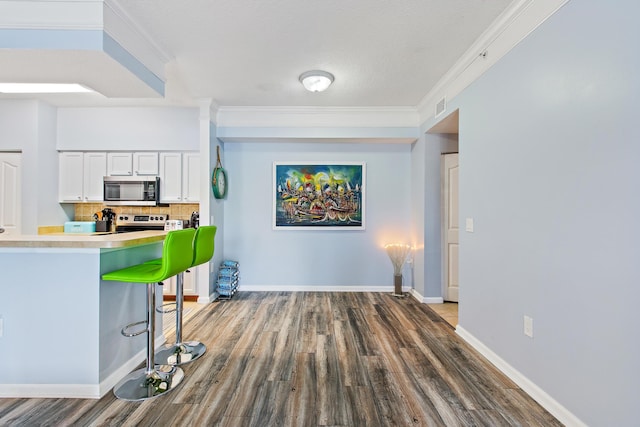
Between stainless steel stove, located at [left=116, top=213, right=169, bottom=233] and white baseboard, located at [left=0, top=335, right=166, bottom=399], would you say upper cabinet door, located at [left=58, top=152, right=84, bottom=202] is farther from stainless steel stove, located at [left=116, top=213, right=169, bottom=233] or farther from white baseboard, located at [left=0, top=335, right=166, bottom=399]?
white baseboard, located at [left=0, top=335, right=166, bottom=399]

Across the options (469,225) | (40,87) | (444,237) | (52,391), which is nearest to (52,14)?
(40,87)

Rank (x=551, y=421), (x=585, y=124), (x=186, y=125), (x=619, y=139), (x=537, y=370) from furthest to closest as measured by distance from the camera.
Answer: (x=186, y=125) → (x=537, y=370) → (x=551, y=421) → (x=585, y=124) → (x=619, y=139)

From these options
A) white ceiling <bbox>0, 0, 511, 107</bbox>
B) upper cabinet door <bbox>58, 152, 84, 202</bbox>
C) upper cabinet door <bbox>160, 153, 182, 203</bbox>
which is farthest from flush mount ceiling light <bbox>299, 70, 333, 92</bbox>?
upper cabinet door <bbox>58, 152, 84, 202</bbox>

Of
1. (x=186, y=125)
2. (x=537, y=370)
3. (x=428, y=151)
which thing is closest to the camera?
(x=537, y=370)

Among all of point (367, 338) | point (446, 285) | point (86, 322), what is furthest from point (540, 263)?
point (86, 322)

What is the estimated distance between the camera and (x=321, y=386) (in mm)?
2068

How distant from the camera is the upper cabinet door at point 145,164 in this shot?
171 inches

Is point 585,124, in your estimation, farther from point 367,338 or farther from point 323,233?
point 323,233

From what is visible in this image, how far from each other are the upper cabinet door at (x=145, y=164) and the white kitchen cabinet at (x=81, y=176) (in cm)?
45

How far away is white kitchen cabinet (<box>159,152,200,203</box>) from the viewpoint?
14.2 ft

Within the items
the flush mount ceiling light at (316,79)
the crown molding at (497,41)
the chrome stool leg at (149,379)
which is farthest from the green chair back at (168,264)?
the crown molding at (497,41)

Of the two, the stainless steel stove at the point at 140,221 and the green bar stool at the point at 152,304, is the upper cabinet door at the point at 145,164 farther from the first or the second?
the green bar stool at the point at 152,304

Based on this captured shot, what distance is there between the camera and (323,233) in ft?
15.0

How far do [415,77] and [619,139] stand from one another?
2207mm
